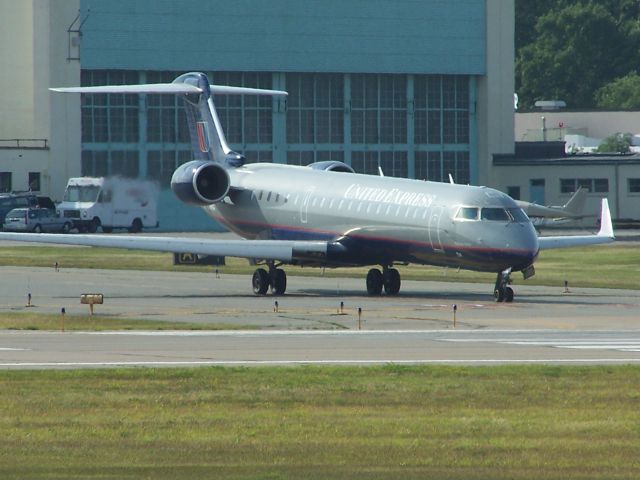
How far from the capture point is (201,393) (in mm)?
22062

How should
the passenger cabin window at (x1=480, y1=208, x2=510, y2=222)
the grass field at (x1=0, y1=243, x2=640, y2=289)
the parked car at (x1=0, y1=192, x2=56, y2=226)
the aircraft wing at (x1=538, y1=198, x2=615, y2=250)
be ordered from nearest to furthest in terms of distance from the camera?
1. the passenger cabin window at (x1=480, y1=208, x2=510, y2=222)
2. the aircraft wing at (x1=538, y1=198, x2=615, y2=250)
3. the grass field at (x1=0, y1=243, x2=640, y2=289)
4. the parked car at (x1=0, y1=192, x2=56, y2=226)

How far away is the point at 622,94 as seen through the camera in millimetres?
152625

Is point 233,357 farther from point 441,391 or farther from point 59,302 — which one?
point 59,302

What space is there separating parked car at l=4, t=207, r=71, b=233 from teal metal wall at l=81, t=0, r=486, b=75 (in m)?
9.03

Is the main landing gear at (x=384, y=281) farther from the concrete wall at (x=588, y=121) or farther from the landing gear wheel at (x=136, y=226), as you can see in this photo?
the concrete wall at (x=588, y=121)

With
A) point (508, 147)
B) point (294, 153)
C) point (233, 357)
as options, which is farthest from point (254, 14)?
point (233, 357)

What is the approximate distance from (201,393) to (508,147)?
263 ft

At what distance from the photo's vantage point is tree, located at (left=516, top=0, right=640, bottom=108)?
161250mm

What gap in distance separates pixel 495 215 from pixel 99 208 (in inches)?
1965

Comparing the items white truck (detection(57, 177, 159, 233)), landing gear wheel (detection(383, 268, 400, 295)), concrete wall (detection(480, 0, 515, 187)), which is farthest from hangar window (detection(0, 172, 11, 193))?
landing gear wheel (detection(383, 268, 400, 295))

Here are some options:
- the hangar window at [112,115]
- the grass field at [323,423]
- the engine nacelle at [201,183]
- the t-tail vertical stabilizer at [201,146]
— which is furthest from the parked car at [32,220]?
the grass field at [323,423]

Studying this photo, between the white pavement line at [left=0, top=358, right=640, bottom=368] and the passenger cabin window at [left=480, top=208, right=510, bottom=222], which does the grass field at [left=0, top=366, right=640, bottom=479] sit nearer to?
the white pavement line at [left=0, top=358, right=640, bottom=368]

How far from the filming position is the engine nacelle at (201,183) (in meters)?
47.8

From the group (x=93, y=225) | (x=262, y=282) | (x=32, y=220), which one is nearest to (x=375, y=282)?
(x=262, y=282)
